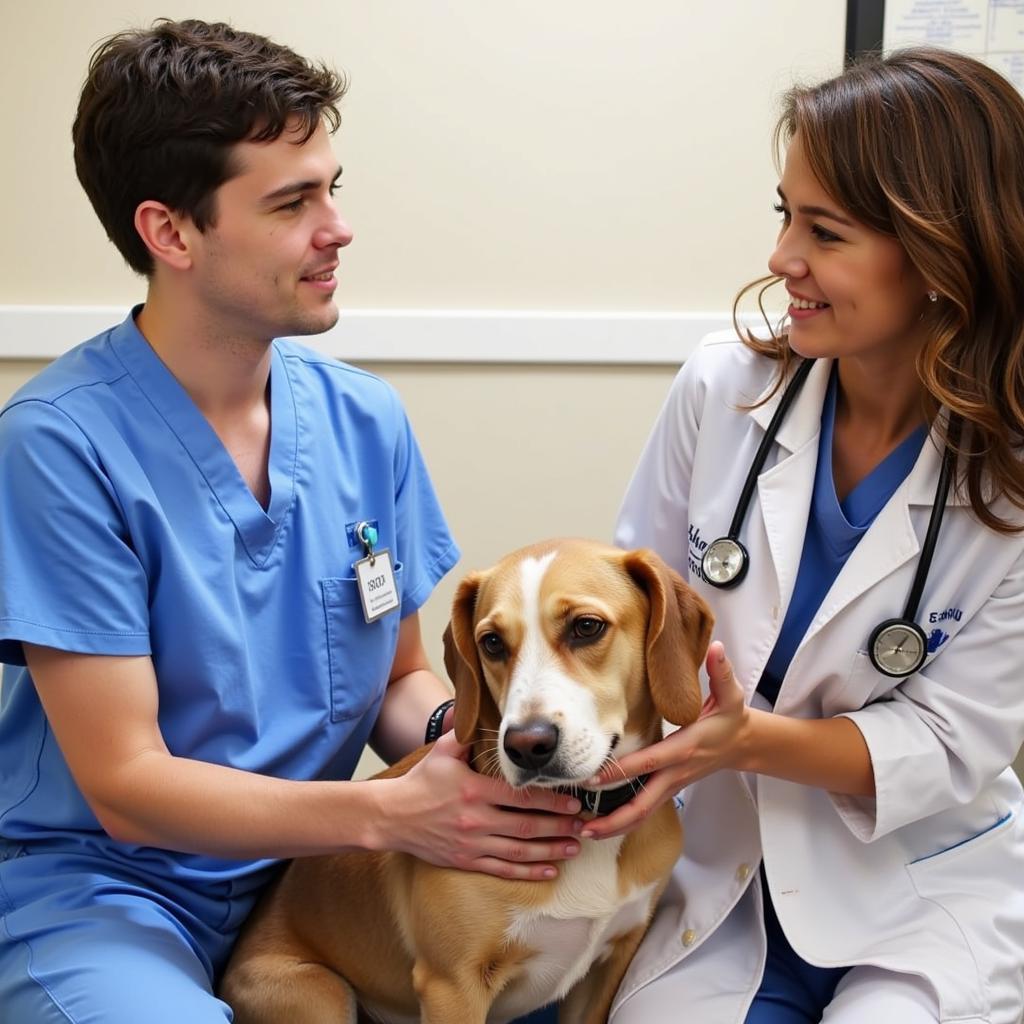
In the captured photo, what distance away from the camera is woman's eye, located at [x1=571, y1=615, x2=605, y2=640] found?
1265 mm

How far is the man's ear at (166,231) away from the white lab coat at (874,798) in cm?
74

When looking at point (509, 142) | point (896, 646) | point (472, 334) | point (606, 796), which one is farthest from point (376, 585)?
point (509, 142)

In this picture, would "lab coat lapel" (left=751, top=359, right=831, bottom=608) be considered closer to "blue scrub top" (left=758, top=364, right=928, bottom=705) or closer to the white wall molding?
"blue scrub top" (left=758, top=364, right=928, bottom=705)

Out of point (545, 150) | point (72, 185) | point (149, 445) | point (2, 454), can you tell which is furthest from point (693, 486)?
point (72, 185)

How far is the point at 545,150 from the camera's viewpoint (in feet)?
7.95

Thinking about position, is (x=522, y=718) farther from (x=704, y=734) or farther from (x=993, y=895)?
(x=993, y=895)

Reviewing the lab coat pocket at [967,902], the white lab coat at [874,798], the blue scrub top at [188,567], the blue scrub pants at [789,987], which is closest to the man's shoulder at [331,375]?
the blue scrub top at [188,567]

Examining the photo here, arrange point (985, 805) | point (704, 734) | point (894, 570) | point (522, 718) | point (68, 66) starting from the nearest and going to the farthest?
1. point (522, 718)
2. point (704, 734)
3. point (894, 570)
4. point (985, 805)
5. point (68, 66)

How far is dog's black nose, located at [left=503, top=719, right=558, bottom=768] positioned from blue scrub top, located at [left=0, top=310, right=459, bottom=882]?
0.42 metres

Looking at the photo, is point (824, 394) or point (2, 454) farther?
point (824, 394)

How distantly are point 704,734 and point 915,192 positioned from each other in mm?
669

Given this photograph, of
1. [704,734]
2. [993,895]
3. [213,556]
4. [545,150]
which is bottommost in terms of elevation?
[993,895]

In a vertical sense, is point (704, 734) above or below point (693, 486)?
below

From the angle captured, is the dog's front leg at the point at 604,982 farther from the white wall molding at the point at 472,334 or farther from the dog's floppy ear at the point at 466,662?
the white wall molding at the point at 472,334
